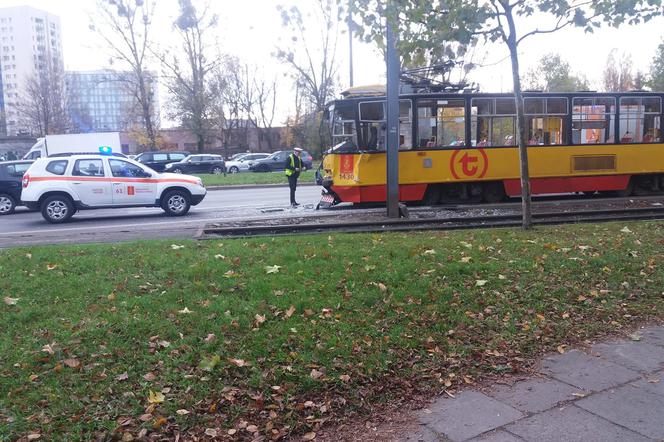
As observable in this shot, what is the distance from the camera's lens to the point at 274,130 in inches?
2886

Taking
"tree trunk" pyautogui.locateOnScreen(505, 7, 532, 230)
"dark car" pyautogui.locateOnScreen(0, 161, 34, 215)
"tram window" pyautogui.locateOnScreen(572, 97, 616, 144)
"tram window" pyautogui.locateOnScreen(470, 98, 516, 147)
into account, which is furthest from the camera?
"dark car" pyautogui.locateOnScreen(0, 161, 34, 215)

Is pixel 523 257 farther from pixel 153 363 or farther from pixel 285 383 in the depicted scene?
pixel 153 363

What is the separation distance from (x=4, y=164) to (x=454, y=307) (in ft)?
56.5

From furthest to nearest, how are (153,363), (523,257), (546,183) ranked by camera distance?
(546,183) < (523,257) < (153,363)

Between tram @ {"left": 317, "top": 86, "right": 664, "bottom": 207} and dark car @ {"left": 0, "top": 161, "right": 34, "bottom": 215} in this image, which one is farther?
dark car @ {"left": 0, "top": 161, "right": 34, "bottom": 215}

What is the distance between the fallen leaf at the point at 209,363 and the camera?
4441mm

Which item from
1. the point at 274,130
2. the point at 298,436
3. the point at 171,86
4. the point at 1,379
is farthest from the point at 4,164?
the point at 274,130

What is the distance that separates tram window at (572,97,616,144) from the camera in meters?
16.4

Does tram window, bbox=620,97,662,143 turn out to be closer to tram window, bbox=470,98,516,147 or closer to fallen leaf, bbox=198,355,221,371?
tram window, bbox=470,98,516,147

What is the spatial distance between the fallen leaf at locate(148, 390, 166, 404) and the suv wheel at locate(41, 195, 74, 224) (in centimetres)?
1245

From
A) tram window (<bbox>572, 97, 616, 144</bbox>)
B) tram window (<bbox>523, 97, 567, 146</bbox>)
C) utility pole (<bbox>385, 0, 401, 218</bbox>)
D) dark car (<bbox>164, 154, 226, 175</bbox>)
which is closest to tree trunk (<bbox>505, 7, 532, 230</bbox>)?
utility pole (<bbox>385, 0, 401, 218</bbox>)

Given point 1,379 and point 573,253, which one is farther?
point 573,253

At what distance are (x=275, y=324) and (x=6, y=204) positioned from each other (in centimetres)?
1616

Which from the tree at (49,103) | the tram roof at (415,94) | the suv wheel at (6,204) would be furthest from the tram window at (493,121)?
the tree at (49,103)
